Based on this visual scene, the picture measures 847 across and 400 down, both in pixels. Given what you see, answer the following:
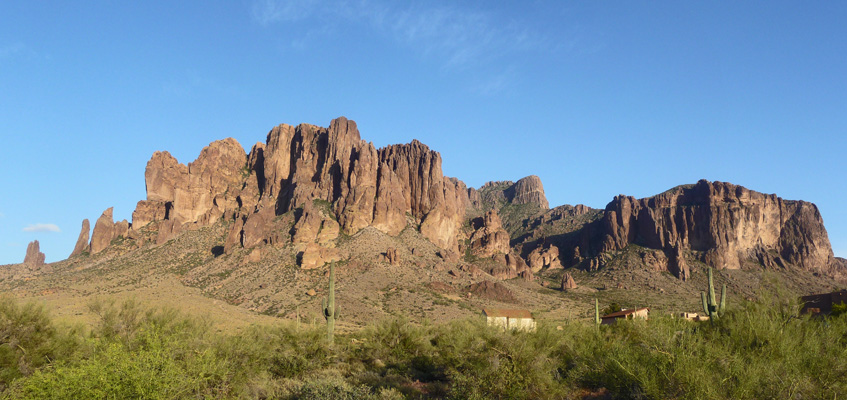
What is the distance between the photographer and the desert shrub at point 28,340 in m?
20.1

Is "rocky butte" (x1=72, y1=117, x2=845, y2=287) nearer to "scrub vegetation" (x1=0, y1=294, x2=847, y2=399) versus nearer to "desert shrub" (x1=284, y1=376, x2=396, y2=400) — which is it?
"scrub vegetation" (x1=0, y1=294, x2=847, y2=399)

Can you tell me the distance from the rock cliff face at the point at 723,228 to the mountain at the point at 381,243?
0.40 meters

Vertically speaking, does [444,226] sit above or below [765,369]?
above

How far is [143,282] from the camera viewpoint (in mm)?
79062

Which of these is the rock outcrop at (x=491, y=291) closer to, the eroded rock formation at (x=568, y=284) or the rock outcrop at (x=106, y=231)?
the eroded rock formation at (x=568, y=284)

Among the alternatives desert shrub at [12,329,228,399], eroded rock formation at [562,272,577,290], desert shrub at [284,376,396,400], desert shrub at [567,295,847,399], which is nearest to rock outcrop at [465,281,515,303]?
eroded rock formation at [562,272,577,290]

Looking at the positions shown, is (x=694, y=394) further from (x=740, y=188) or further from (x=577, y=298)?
(x=740, y=188)

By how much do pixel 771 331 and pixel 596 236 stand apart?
134874mm

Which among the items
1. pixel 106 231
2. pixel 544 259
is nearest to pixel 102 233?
pixel 106 231

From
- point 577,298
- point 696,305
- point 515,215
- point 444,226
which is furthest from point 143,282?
point 515,215

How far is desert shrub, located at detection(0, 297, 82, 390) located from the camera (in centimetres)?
2011

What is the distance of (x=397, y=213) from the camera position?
112 m

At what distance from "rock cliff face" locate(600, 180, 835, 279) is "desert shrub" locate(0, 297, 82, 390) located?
388ft

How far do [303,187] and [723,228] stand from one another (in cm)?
10586
